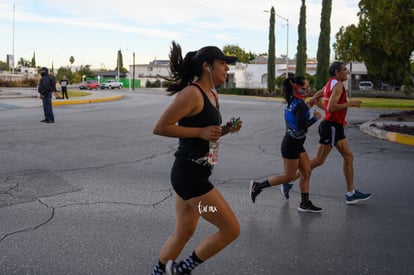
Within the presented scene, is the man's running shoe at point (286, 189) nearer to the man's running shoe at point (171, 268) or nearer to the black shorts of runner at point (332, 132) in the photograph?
the black shorts of runner at point (332, 132)

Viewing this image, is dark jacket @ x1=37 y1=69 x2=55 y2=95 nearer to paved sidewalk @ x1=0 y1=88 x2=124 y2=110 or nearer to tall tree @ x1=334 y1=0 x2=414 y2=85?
paved sidewalk @ x1=0 y1=88 x2=124 y2=110

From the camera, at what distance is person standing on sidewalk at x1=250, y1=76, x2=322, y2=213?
5293 millimetres

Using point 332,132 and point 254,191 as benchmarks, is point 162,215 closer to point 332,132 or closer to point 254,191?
point 254,191

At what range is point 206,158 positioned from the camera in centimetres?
313

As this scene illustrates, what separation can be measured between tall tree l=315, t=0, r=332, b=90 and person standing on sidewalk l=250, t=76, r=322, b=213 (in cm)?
3494

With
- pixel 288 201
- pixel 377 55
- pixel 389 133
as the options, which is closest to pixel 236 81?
pixel 377 55

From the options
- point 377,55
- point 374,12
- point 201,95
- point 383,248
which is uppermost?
point 374,12

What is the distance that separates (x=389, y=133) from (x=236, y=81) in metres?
63.7

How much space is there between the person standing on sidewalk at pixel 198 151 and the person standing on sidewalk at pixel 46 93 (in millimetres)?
12182

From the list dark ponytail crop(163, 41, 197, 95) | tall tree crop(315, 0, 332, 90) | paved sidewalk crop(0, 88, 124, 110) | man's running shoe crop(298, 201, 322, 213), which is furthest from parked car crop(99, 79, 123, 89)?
dark ponytail crop(163, 41, 197, 95)

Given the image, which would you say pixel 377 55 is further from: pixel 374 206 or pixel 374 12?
pixel 374 206

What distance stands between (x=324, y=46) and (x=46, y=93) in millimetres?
29427

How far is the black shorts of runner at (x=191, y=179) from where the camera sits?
308cm

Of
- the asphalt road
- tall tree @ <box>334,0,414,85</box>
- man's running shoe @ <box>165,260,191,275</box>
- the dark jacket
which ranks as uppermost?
tall tree @ <box>334,0,414,85</box>
